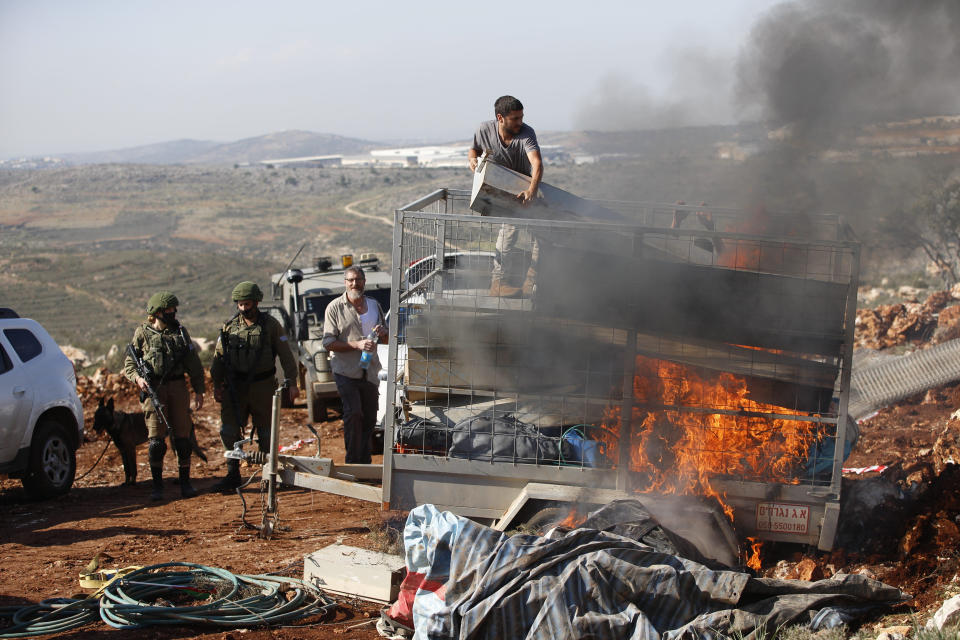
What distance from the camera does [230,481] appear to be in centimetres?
808

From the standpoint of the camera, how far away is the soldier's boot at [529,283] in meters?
5.46

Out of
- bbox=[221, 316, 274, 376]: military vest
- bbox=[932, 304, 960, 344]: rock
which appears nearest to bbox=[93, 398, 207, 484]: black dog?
bbox=[221, 316, 274, 376]: military vest

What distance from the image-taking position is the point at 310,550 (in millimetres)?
6051

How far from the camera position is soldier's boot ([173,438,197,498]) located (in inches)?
312

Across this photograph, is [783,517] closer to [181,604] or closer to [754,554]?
[754,554]

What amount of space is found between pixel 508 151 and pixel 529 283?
5.43 feet

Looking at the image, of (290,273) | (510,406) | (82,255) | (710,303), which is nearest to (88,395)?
→ (290,273)

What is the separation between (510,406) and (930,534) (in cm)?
287

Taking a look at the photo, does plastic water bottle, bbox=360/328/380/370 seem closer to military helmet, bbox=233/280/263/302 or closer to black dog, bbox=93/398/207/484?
military helmet, bbox=233/280/263/302

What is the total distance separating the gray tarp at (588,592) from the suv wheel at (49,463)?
16.8 ft

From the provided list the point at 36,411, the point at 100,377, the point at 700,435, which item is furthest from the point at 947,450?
the point at 100,377

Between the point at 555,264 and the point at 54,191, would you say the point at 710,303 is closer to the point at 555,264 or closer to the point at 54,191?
the point at 555,264

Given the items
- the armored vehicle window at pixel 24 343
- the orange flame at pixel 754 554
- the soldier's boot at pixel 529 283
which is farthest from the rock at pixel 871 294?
the armored vehicle window at pixel 24 343

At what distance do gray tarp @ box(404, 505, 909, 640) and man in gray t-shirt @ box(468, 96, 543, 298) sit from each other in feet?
6.91
